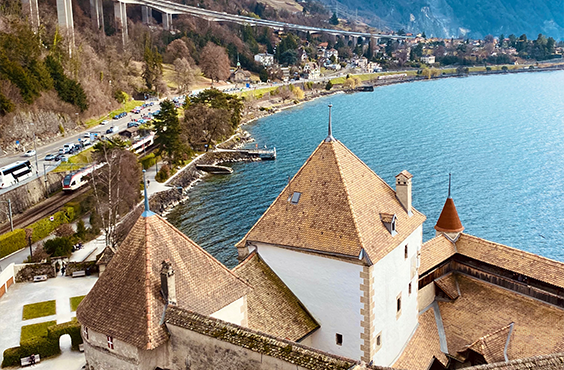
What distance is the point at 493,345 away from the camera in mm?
28234

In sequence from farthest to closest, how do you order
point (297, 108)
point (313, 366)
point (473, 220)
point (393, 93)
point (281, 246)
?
point (393, 93) < point (297, 108) < point (473, 220) < point (281, 246) < point (313, 366)

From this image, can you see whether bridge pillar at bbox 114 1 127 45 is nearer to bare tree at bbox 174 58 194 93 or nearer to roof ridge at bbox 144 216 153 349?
bare tree at bbox 174 58 194 93

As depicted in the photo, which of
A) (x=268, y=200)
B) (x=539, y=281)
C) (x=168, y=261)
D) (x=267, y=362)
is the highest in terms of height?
(x=168, y=261)

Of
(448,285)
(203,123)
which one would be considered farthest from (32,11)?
(448,285)

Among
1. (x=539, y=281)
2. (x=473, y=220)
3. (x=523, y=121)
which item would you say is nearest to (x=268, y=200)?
(x=473, y=220)

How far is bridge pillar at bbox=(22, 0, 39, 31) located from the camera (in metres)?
104

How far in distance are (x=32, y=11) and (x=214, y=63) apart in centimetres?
6189

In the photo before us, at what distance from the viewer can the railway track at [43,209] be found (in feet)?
185

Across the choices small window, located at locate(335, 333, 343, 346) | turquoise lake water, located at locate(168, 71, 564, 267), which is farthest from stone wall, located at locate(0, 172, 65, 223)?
small window, located at locate(335, 333, 343, 346)

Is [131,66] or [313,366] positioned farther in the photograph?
[131,66]

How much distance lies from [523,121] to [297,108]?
58358 millimetres

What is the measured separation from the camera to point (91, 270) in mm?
45125

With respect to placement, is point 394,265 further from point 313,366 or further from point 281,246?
point 313,366

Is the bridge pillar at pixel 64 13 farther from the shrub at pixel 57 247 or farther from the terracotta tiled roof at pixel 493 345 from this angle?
the terracotta tiled roof at pixel 493 345
